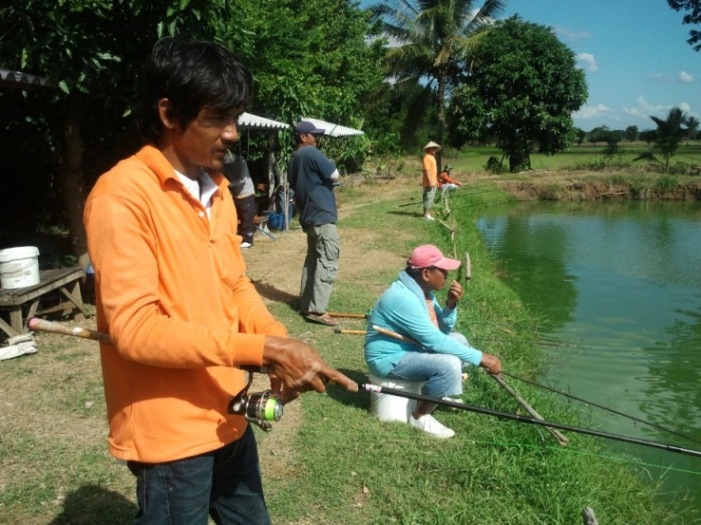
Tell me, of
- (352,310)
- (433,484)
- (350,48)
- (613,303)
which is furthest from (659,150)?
(433,484)

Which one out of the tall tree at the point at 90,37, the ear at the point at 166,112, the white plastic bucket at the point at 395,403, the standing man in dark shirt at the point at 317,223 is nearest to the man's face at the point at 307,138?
the standing man in dark shirt at the point at 317,223

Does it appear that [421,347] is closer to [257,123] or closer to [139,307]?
[139,307]

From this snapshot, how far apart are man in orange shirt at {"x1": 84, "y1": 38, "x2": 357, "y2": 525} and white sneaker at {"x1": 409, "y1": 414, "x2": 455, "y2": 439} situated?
2.53 meters

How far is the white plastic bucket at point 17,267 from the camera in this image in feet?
17.1

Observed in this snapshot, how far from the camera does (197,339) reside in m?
1.38

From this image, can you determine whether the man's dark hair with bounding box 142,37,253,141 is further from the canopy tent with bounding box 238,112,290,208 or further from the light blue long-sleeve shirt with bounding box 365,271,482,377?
the canopy tent with bounding box 238,112,290,208

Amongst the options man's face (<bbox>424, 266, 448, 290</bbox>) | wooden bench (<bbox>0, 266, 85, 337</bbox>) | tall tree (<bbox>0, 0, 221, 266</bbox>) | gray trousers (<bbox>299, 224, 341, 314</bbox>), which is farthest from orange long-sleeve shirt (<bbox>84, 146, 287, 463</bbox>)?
gray trousers (<bbox>299, 224, 341, 314</bbox>)

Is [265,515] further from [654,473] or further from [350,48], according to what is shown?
[350,48]

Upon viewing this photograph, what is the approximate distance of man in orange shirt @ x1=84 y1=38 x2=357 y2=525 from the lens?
1363mm

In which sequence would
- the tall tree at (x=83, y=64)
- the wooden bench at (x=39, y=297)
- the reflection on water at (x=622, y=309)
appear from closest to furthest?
1. the wooden bench at (x=39, y=297)
2. the tall tree at (x=83, y=64)
3. the reflection on water at (x=622, y=309)

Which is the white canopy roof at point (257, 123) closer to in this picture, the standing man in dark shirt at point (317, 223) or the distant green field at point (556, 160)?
the standing man in dark shirt at point (317, 223)

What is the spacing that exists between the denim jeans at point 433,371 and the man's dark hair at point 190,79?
2.74 m

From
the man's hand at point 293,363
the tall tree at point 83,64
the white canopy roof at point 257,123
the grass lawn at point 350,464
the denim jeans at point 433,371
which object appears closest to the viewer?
the man's hand at point 293,363

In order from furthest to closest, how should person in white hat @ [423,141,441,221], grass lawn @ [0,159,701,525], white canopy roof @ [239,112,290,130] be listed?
person in white hat @ [423,141,441,221] < white canopy roof @ [239,112,290,130] < grass lawn @ [0,159,701,525]
